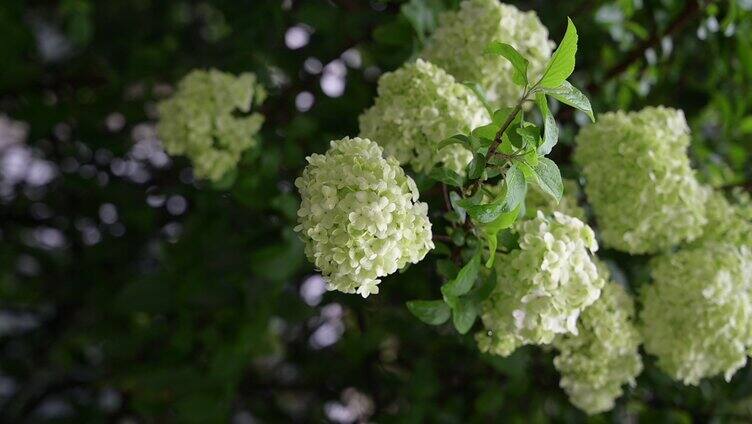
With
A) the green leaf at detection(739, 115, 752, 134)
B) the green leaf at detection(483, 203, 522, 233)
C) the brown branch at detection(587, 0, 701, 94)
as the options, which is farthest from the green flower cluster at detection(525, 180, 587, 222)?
the green leaf at detection(739, 115, 752, 134)

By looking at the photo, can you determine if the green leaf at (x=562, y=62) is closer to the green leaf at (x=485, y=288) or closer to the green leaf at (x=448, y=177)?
the green leaf at (x=448, y=177)

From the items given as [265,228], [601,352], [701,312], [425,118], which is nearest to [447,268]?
[425,118]

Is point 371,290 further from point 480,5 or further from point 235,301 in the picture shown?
point 235,301

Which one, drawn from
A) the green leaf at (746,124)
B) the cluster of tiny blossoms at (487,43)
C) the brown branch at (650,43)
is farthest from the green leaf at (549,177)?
the green leaf at (746,124)

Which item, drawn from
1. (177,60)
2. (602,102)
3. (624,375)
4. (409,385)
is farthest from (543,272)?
(177,60)

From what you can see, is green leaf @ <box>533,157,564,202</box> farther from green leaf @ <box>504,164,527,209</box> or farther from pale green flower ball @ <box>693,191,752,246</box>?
pale green flower ball @ <box>693,191,752,246</box>
